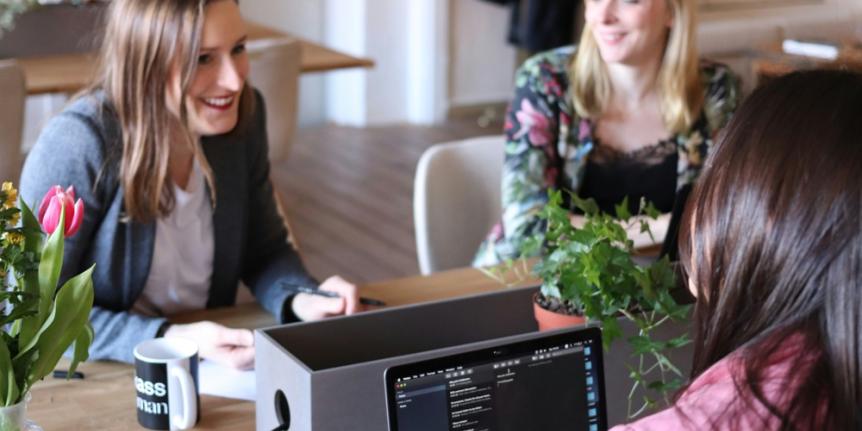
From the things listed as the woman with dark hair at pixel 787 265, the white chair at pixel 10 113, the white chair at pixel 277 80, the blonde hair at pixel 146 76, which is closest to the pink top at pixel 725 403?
the woman with dark hair at pixel 787 265

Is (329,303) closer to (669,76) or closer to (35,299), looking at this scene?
(35,299)

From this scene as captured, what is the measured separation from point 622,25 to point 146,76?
3.45ft

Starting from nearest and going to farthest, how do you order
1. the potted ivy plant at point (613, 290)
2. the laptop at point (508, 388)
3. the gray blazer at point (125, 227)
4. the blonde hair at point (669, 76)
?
1. the laptop at point (508, 388)
2. the potted ivy plant at point (613, 290)
3. the gray blazer at point (125, 227)
4. the blonde hair at point (669, 76)

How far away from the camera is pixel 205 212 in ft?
7.38

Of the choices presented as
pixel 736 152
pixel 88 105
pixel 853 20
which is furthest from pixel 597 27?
pixel 853 20

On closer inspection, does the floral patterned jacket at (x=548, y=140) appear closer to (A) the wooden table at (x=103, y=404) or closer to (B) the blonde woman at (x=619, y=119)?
(B) the blonde woman at (x=619, y=119)

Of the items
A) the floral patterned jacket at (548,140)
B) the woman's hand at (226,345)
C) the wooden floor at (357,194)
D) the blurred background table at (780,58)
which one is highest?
the floral patterned jacket at (548,140)

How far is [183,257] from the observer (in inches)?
87.8

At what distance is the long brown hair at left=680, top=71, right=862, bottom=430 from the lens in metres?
1.02

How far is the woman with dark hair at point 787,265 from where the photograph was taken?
1021mm

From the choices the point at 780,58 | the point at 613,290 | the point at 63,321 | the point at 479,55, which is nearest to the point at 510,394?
the point at 613,290

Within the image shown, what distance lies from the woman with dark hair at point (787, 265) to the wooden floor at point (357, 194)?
3439 mm

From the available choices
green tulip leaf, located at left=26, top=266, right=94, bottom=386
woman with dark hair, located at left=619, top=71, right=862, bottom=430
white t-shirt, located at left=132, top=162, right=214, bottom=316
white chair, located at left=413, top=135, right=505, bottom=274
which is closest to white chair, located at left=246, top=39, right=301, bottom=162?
white chair, located at left=413, top=135, right=505, bottom=274

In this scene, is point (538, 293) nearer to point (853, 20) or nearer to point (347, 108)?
point (347, 108)
